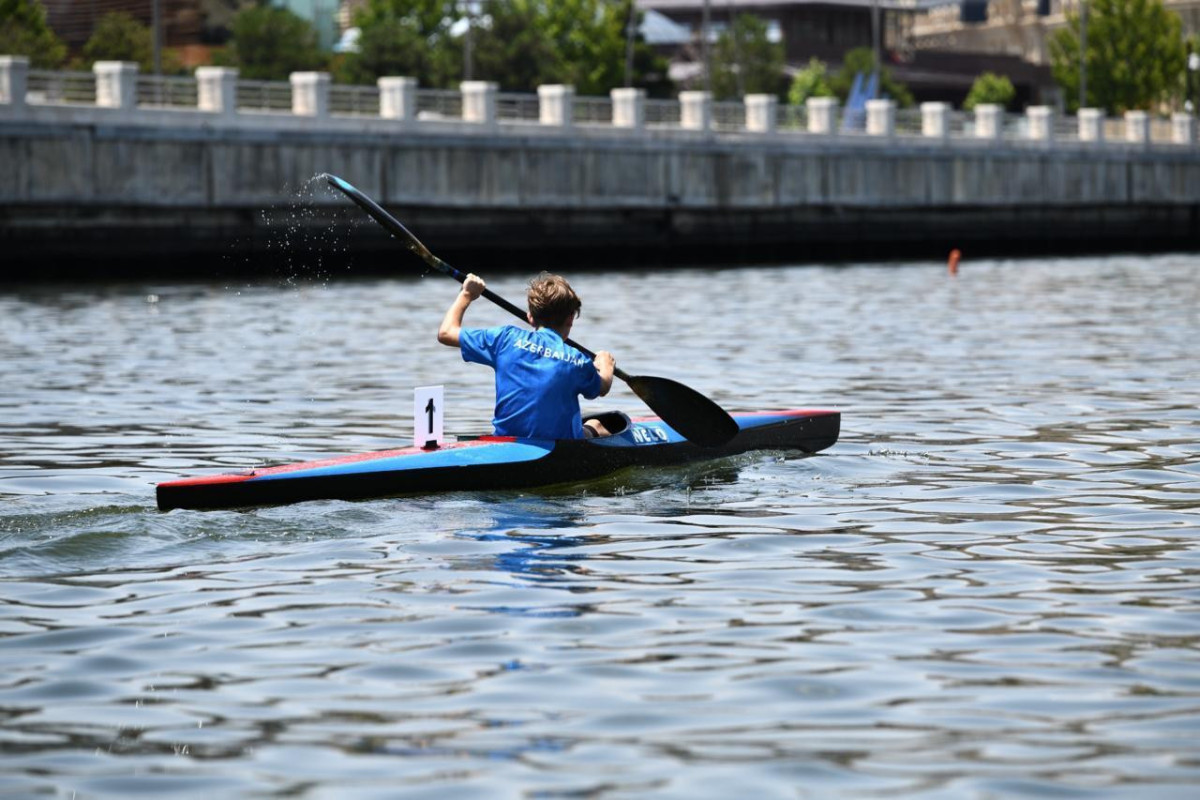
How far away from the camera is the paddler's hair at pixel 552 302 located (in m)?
11.1

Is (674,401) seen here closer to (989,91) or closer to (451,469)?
(451,469)

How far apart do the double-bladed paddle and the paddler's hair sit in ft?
4.52

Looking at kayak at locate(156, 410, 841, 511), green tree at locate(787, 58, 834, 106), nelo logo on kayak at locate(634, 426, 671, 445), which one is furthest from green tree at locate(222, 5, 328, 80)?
kayak at locate(156, 410, 841, 511)

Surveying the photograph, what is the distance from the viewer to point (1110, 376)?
1939 cm

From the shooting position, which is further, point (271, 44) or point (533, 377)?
point (271, 44)

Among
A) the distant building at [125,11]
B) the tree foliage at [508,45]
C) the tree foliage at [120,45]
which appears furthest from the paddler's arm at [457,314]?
the distant building at [125,11]

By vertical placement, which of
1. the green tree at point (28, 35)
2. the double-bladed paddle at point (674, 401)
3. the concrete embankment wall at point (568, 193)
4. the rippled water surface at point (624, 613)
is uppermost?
the green tree at point (28, 35)

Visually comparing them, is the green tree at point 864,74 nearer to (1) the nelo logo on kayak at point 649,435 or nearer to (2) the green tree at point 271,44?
(2) the green tree at point 271,44

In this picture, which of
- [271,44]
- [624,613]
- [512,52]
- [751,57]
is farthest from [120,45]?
[624,613]

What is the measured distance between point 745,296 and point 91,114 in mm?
13081

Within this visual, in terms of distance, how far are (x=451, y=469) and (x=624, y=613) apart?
9.87 ft

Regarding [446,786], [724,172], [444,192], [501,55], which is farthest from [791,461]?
[501,55]

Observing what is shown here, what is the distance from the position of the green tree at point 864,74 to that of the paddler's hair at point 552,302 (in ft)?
255

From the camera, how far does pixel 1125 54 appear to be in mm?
87000
